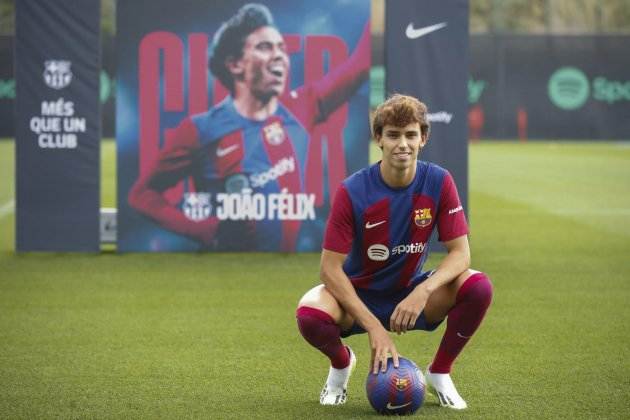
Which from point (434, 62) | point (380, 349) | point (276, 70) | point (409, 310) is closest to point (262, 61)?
point (276, 70)

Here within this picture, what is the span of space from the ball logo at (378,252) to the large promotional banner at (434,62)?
17.5 ft

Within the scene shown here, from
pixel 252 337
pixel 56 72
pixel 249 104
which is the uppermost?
pixel 56 72

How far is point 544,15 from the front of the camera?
53.1m

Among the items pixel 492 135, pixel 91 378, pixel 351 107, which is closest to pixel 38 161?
pixel 351 107

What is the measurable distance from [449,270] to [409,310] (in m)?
0.28

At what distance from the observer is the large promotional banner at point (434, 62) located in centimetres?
1108

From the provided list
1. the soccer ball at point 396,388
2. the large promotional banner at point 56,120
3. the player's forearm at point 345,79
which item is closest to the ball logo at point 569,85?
the player's forearm at point 345,79

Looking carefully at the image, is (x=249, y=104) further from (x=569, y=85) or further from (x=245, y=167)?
(x=569, y=85)

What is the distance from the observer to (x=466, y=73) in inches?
438

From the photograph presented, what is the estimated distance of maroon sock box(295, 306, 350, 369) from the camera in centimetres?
563

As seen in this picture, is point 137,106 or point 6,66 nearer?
point 137,106

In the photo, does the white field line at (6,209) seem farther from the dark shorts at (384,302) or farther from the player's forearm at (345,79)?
the dark shorts at (384,302)

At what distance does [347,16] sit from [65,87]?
2.63 m

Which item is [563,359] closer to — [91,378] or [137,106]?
[91,378]
